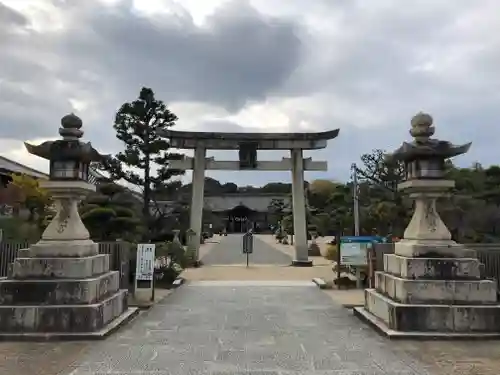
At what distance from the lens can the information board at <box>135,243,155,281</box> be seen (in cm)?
1223

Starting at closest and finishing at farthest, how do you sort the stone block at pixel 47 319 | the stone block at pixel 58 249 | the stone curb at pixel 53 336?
the stone curb at pixel 53 336
the stone block at pixel 47 319
the stone block at pixel 58 249

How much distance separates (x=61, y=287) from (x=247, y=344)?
9.60ft

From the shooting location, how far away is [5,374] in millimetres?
5805

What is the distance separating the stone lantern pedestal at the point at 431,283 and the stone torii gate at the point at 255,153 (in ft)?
50.8

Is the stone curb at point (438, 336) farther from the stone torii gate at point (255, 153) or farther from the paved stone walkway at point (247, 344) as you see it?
the stone torii gate at point (255, 153)

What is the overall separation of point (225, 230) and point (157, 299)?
205 feet

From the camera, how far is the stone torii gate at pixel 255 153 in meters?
24.4

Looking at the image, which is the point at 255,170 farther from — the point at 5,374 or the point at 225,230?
the point at 225,230

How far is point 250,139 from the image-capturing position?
24.6 meters

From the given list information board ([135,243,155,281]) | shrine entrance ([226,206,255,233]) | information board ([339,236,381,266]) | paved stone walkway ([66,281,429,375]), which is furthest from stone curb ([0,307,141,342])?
shrine entrance ([226,206,255,233])

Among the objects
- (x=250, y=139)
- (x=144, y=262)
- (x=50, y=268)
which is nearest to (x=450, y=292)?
(x=50, y=268)

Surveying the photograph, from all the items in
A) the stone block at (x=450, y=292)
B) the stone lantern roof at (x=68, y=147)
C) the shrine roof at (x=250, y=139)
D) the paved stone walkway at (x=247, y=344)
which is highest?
the shrine roof at (x=250, y=139)

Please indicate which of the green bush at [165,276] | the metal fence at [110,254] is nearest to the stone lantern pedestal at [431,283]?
the metal fence at [110,254]

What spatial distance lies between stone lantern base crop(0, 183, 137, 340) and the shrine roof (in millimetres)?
16015
